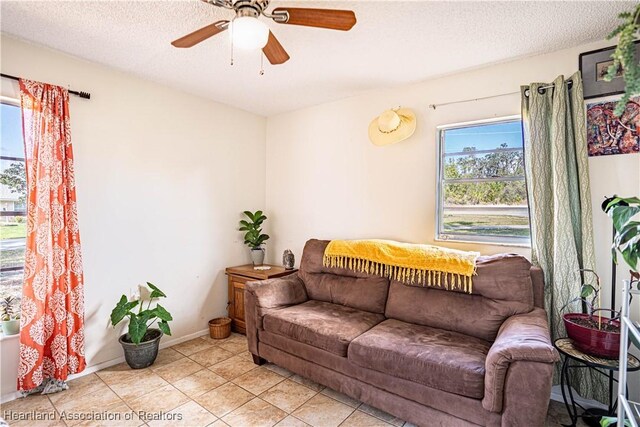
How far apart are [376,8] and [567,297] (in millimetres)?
2268

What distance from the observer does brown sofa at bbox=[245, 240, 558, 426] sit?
160 centimetres

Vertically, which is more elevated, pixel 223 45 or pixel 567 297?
pixel 223 45

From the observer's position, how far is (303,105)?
3.66m

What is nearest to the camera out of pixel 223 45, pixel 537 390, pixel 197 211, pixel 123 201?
pixel 537 390

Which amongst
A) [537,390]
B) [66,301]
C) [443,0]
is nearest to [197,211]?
[66,301]

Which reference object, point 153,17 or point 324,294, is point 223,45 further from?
point 324,294

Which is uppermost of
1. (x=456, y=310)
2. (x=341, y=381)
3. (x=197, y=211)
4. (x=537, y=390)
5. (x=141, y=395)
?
(x=197, y=211)

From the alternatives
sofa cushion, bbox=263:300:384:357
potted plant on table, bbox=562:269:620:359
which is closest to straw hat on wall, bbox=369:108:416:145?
sofa cushion, bbox=263:300:384:357

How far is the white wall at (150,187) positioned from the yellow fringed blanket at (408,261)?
1399 millimetres

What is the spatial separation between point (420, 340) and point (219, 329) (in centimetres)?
214

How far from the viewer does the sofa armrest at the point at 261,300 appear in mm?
2662

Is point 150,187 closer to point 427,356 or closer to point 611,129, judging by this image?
point 427,356

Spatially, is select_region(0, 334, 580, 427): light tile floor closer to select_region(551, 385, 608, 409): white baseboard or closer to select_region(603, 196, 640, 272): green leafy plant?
select_region(551, 385, 608, 409): white baseboard

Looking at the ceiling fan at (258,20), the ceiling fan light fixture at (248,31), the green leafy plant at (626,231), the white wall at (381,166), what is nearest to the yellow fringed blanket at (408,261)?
the white wall at (381,166)
